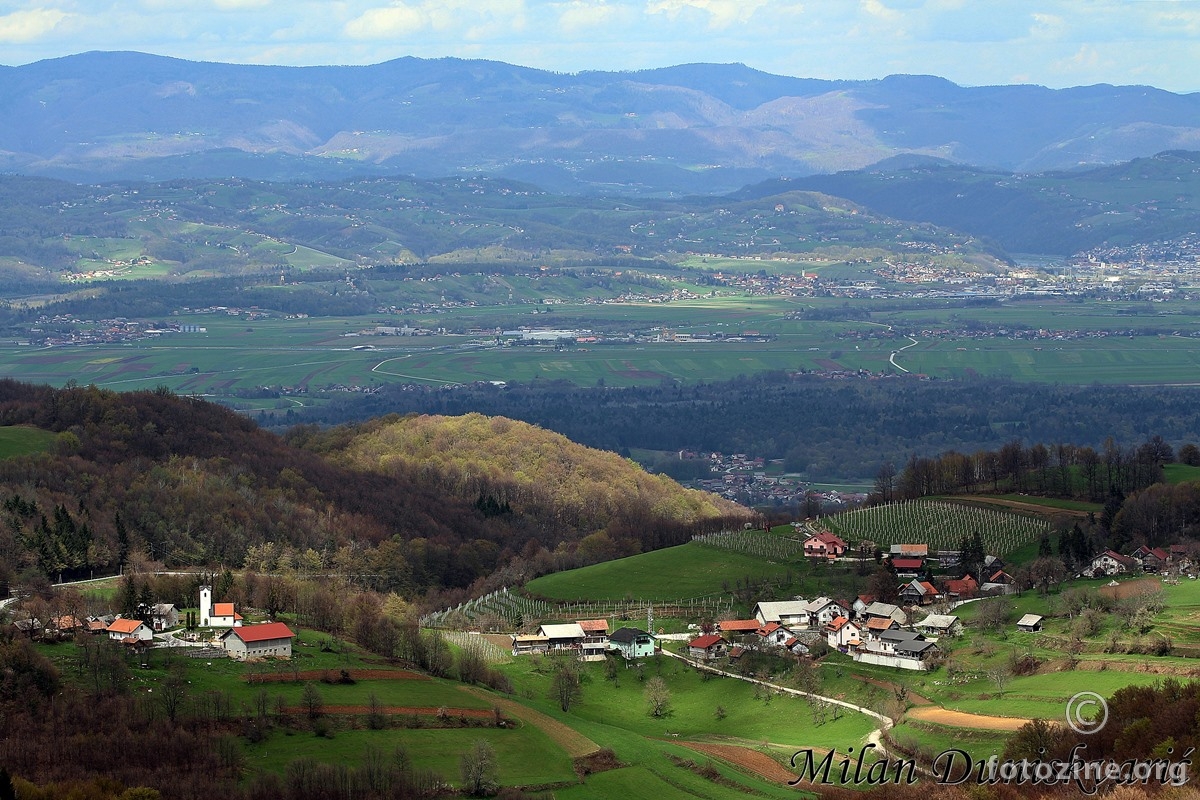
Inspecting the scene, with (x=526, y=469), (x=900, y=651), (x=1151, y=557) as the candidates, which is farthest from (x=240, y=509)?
(x=1151, y=557)

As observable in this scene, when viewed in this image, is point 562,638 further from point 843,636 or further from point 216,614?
point 216,614

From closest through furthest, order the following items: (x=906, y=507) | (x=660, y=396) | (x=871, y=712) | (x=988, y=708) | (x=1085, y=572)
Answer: (x=988, y=708) → (x=871, y=712) → (x=1085, y=572) → (x=906, y=507) → (x=660, y=396)

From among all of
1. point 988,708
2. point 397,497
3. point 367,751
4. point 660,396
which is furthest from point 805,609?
point 660,396

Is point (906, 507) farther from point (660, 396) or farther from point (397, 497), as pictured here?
point (660, 396)

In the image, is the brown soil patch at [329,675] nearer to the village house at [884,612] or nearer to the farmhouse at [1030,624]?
the village house at [884,612]

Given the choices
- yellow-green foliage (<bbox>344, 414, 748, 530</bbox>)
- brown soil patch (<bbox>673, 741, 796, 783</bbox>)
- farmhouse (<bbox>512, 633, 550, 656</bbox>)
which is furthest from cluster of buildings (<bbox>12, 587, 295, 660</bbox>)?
yellow-green foliage (<bbox>344, 414, 748, 530</bbox>)

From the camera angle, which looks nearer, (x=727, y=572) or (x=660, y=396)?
(x=727, y=572)

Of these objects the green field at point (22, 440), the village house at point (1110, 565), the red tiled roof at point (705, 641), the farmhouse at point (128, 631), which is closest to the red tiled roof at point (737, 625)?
the red tiled roof at point (705, 641)
